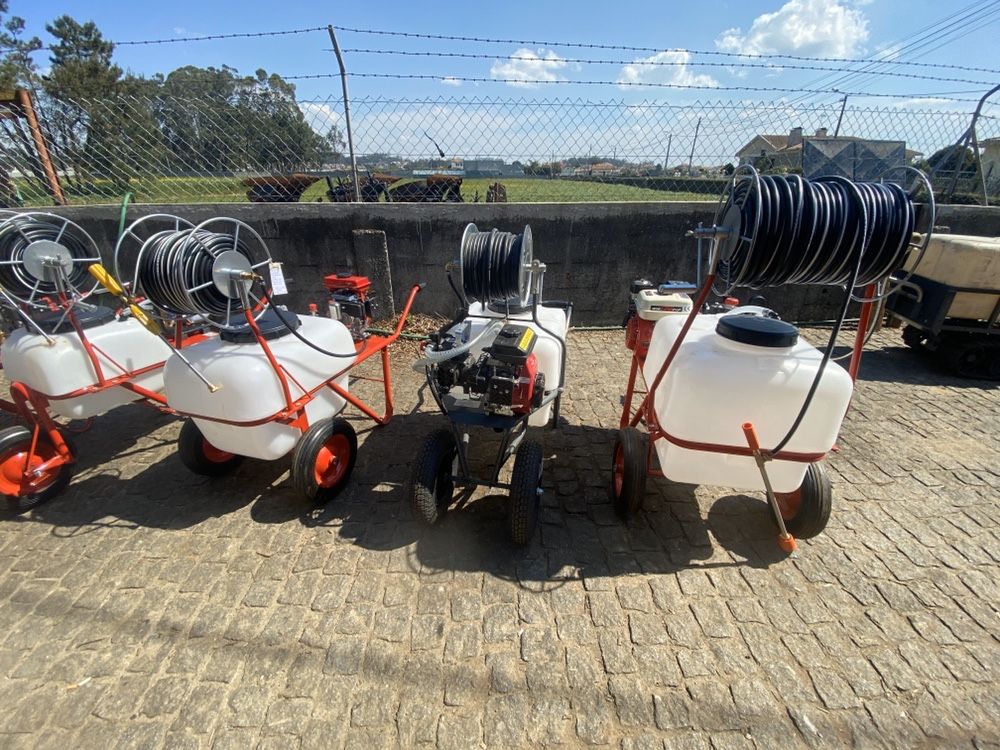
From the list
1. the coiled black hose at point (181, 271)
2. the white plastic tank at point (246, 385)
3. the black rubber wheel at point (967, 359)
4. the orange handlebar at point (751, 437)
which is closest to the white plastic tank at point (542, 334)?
the white plastic tank at point (246, 385)

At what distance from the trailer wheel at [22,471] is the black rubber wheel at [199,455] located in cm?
82

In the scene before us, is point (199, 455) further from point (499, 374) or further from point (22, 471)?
point (499, 374)

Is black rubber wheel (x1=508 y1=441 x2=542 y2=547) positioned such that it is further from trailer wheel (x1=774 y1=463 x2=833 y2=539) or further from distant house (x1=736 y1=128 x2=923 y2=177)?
distant house (x1=736 y1=128 x2=923 y2=177)

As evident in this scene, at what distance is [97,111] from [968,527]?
922 centimetres

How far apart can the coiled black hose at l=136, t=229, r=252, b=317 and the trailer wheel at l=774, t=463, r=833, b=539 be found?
351 centimetres

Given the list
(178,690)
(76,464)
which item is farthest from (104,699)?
(76,464)

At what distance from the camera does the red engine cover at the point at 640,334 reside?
11.6 ft

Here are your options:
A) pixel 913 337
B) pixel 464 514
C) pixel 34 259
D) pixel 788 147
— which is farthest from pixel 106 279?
pixel 788 147

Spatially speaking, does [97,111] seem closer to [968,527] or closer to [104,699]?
[104,699]

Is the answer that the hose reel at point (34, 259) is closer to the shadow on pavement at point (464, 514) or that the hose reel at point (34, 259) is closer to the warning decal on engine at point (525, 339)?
the shadow on pavement at point (464, 514)

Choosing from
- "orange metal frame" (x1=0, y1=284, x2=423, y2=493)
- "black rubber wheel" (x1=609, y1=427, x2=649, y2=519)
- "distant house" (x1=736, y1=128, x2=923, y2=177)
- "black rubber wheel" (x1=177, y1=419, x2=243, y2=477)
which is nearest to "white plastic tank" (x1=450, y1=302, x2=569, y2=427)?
"black rubber wheel" (x1=609, y1=427, x2=649, y2=519)

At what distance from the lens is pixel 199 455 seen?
3.18 metres

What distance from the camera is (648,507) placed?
3068 mm

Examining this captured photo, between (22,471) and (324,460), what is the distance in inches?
77.7
